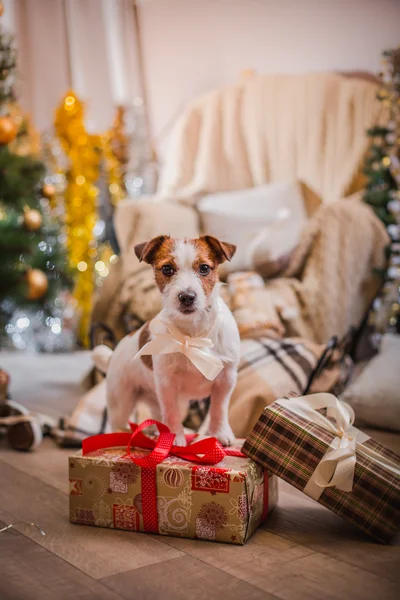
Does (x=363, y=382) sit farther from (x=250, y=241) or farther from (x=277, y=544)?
(x=277, y=544)

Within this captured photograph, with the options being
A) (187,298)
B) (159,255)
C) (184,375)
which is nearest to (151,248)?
(159,255)

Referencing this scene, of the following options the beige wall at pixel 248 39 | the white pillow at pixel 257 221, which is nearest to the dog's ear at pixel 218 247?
the white pillow at pixel 257 221

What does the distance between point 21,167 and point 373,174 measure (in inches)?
54.5

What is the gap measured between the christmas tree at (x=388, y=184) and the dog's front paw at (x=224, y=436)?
1.37 meters

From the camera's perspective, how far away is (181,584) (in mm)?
Answer: 947

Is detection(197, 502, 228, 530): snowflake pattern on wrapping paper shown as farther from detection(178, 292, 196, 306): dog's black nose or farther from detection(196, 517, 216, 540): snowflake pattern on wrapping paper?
detection(178, 292, 196, 306): dog's black nose

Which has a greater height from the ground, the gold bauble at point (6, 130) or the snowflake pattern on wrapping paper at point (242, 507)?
the gold bauble at point (6, 130)

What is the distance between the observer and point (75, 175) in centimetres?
363

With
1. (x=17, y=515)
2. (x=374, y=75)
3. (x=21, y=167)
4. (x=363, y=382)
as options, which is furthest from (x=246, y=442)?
(x=374, y=75)

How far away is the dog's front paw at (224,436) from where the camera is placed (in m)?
1.16

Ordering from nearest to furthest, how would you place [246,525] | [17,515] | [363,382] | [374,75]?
[246,525] < [17,515] < [363,382] < [374,75]

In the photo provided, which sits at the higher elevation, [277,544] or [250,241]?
[250,241]

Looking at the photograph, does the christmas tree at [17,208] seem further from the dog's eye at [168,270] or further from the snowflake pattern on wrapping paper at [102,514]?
the snowflake pattern on wrapping paper at [102,514]

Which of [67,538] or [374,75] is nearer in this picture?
[67,538]
